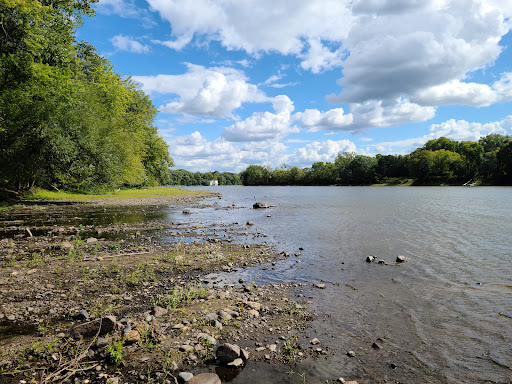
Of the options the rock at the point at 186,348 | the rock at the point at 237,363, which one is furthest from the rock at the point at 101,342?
the rock at the point at 237,363

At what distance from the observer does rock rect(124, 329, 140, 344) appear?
6902 millimetres

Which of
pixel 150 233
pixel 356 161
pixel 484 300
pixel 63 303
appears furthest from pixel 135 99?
pixel 356 161

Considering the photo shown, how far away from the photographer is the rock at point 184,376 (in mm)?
5852

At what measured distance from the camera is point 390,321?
9188mm

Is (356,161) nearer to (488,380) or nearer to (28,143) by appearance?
(28,143)

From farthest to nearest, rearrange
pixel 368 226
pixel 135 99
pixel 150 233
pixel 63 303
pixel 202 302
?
pixel 135 99 < pixel 368 226 < pixel 150 233 < pixel 202 302 < pixel 63 303

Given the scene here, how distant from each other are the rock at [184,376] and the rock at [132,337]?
1.63m

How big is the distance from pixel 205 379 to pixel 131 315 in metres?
3.53

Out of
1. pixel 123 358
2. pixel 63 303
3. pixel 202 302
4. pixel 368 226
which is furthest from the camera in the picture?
pixel 368 226

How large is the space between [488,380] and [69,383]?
858 cm

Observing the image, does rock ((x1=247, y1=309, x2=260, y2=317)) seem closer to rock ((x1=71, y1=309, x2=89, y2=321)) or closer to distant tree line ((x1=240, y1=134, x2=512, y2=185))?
rock ((x1=71, y1=309, x2=89, y2=321))

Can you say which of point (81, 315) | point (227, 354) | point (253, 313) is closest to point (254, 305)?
point (253, 313)

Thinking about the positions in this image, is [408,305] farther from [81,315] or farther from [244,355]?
[81,315]

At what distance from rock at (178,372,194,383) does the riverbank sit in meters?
0.22
